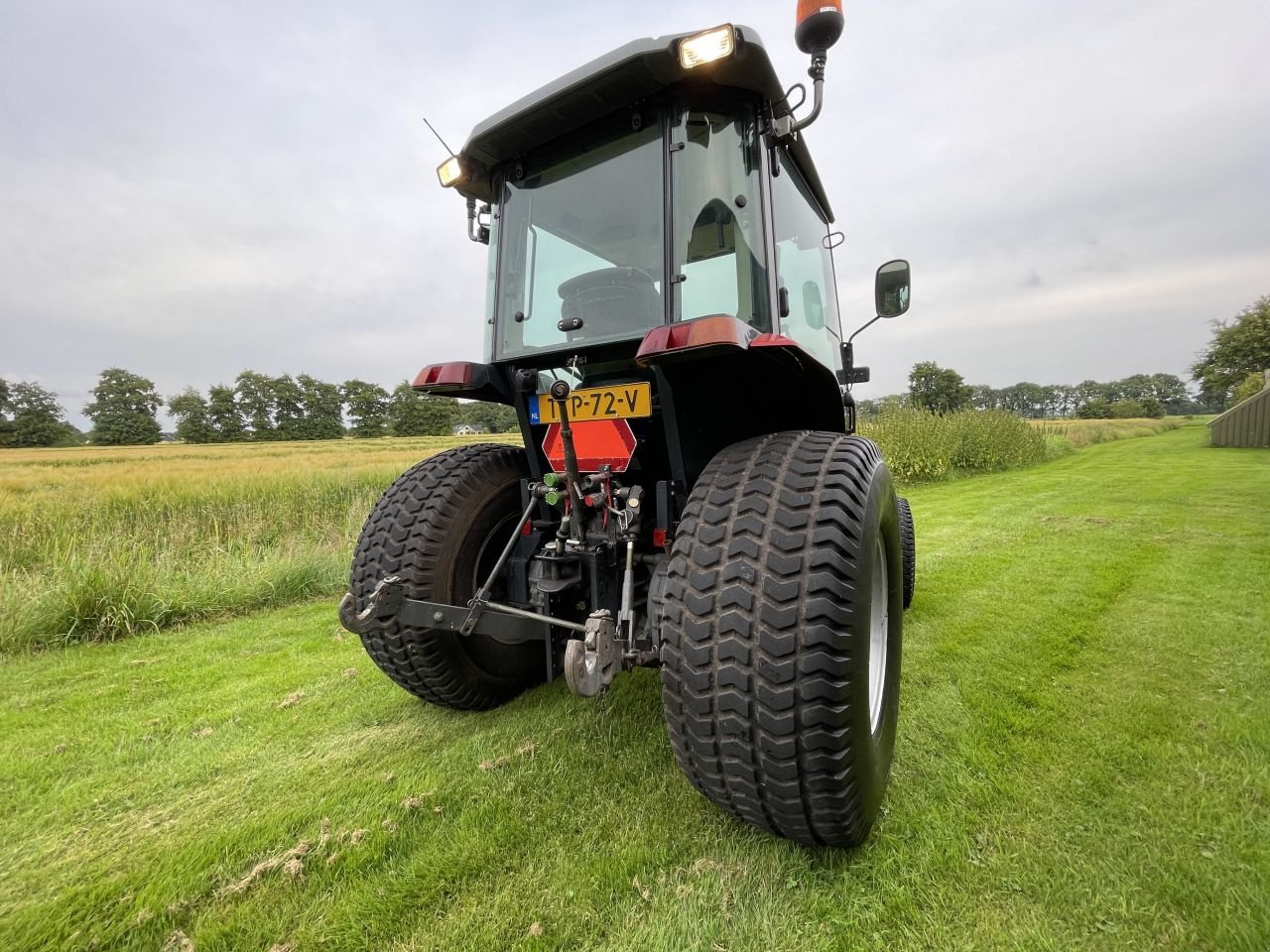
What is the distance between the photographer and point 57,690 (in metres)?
2.80

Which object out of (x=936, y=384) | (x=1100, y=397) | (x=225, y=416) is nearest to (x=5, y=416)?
(x=225, y=416)

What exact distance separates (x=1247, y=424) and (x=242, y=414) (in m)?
67.8

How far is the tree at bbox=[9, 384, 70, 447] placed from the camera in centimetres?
4412

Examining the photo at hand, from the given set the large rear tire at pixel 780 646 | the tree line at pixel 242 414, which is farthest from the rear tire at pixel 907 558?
the tree line at pixel 242 414

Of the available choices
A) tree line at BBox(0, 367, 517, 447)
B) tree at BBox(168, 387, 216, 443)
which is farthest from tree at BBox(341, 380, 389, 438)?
tree at BBox(168, 387, 216, 443)

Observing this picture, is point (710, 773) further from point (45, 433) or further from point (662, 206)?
point (45, 433)

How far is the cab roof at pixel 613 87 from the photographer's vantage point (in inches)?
65.4

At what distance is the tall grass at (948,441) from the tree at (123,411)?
60.5 m

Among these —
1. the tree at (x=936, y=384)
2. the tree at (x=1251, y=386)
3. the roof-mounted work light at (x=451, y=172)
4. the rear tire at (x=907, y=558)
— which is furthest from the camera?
the tree at (x=936, y=384)

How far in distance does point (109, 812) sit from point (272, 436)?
5853 cm

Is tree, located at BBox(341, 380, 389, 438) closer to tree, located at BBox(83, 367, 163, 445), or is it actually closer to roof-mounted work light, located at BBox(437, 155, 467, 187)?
tree, located at BBox(83, 367, 163, 445)

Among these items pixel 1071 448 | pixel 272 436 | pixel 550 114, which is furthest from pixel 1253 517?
pixel 272 436

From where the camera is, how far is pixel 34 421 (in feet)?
147

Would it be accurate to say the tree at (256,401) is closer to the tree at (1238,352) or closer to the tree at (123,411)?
the tree at (123,411)
